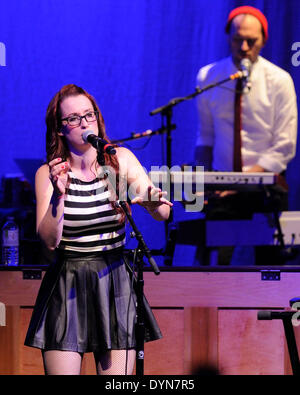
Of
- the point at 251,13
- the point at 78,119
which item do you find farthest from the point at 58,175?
the point at 251,13

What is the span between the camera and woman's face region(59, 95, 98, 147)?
3.00 metres

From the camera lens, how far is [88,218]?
293 centimetres

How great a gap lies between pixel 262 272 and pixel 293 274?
18cm

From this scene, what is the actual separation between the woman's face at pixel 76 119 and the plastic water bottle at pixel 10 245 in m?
1.90

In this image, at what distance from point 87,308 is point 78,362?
0.23 metres

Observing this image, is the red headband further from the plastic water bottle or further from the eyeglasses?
the eyeglasses

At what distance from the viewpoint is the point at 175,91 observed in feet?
19.7

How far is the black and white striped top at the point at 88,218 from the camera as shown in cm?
292

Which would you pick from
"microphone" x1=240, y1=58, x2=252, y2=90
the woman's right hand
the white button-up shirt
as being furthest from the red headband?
the woman's right hand

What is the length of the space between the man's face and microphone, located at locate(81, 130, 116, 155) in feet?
9.42

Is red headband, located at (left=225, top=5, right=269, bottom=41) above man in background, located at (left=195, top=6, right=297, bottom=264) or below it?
above

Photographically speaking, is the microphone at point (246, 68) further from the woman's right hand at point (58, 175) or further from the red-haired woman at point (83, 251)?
the woman's right hand at point (58, 175)

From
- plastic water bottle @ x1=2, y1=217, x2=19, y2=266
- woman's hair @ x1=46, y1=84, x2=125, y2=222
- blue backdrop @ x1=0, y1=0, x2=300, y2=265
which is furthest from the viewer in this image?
blue backdrop @ x1=0, y1=0, x2=300, y2=265

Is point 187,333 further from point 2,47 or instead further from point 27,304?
point 2,47
